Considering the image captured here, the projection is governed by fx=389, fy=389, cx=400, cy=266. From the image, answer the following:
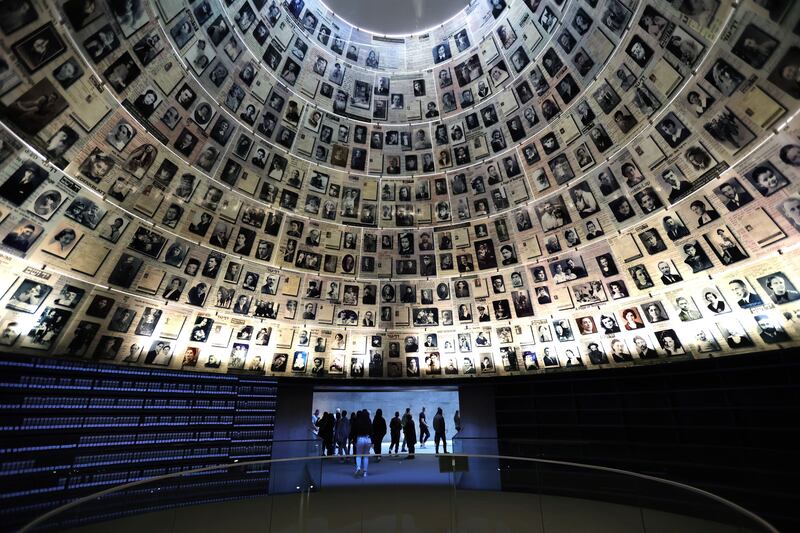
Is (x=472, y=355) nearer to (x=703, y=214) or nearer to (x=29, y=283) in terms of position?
(x=703, y=214)

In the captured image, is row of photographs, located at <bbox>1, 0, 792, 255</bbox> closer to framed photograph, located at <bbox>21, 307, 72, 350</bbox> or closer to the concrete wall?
framed photograph, located at <bbox>21, 307, 72, 350</bbox>

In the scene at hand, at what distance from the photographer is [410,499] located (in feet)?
24.4

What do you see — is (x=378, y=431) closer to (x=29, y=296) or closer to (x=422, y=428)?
(x=422, y=428)

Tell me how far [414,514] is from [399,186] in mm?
9819

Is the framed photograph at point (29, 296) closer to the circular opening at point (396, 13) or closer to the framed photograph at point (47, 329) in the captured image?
the framed photograph at point (47, 329)

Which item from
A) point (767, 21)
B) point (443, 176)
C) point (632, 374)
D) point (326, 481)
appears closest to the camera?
point (767, 21)

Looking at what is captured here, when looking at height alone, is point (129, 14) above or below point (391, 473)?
above

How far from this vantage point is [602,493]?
5.82m

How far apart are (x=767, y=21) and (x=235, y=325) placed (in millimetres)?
13800

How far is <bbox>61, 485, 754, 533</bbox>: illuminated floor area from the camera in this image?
18.3 feet

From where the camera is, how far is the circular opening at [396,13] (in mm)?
11805

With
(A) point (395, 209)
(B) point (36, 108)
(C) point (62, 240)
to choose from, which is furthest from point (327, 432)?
(B) point (36, 108)

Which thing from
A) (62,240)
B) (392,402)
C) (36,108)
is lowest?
(392,402)

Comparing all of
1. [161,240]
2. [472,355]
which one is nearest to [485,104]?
[472,355]
